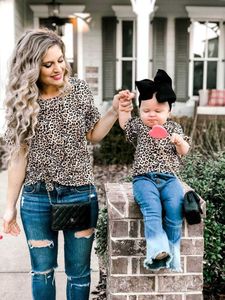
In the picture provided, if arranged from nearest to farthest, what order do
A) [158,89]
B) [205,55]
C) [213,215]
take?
1. [158,89]
2. [213,215]
3. [205,55]

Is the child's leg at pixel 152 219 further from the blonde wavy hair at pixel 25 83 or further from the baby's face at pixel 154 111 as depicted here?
the blonde wavy hair at pixel 25 83

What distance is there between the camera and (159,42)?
10180 millimetres

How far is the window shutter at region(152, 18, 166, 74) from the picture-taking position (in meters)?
10.0

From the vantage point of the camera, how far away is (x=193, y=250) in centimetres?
229

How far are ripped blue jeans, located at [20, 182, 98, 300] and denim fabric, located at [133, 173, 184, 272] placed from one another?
0.30m

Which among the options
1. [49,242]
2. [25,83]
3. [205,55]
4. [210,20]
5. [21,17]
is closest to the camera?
[25,83]

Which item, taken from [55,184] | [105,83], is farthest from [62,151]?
[105,83]

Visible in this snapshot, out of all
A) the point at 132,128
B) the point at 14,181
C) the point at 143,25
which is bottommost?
the point at 14,181

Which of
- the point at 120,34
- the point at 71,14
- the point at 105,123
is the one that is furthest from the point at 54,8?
the point at 105,123

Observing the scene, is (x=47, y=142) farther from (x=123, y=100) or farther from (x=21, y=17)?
(x=21, y=17)

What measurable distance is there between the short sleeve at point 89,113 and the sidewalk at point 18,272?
4.77 ft

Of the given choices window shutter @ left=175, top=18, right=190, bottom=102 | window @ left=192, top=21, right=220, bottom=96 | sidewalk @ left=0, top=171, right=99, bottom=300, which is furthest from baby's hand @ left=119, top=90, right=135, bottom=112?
window @ left=192, top=21, right=220, bottom=96

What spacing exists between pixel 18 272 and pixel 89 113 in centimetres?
188

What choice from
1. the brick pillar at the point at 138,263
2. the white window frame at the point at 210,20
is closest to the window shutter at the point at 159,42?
the white window frame at the point at 210,20
